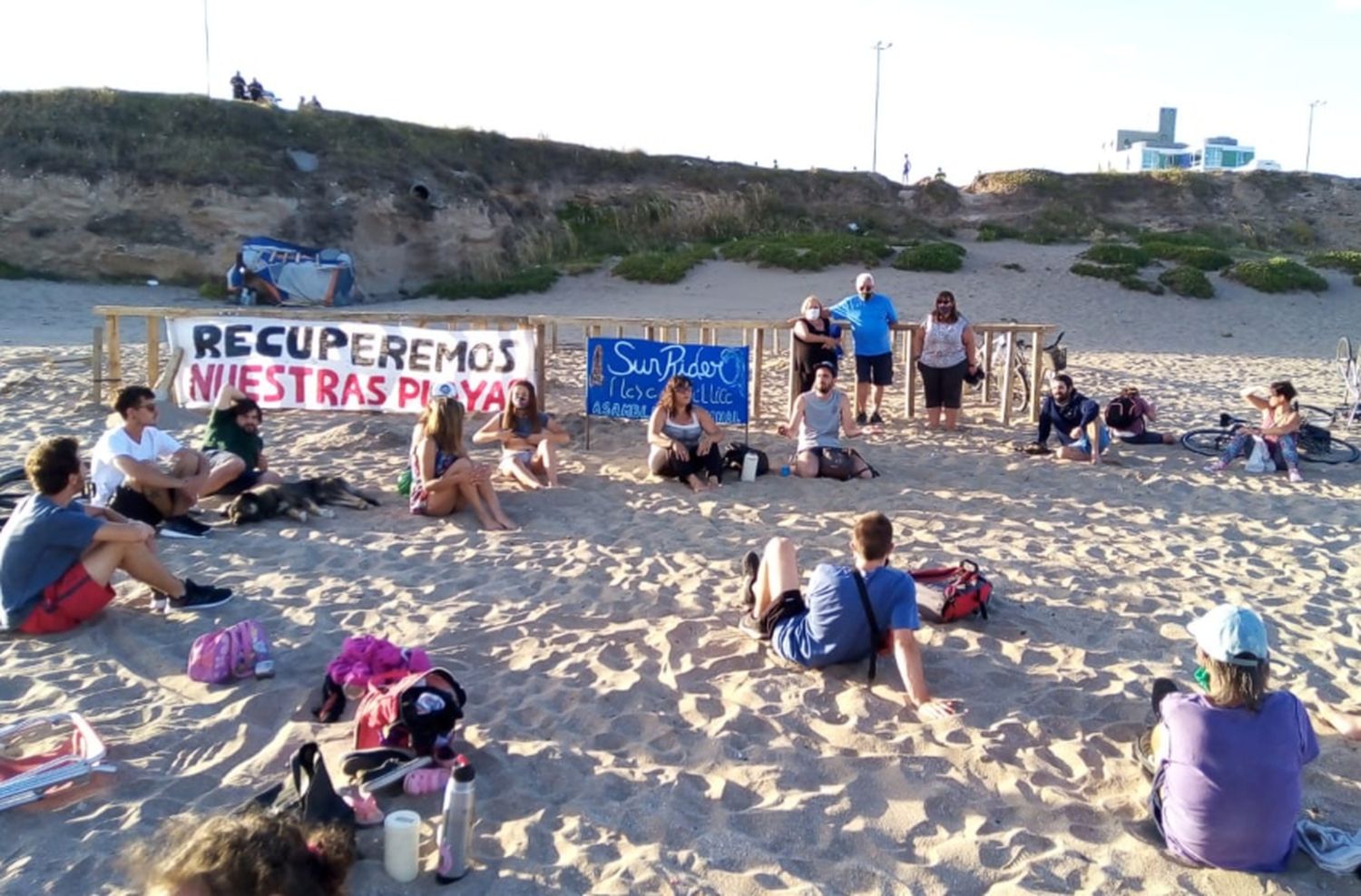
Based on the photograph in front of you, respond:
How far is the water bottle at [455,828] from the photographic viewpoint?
11.4ft

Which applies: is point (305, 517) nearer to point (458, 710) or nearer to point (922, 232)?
point (458, 710)

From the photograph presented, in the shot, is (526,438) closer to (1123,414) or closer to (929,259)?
(1123,414)

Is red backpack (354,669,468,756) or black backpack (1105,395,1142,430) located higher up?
black backpack (1105,395,1142,430)

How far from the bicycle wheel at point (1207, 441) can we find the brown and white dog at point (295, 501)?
7.46 meters

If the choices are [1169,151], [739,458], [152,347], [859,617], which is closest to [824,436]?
[739,458]

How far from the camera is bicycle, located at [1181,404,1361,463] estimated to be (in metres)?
10.0

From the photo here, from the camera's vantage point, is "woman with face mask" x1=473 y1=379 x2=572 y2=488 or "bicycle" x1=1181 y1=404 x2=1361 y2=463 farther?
"bicycle" x1=1181 y1=404 x2=1361 y2=463

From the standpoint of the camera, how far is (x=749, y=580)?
5.93m

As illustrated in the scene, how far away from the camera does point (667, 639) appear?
5.54 metres

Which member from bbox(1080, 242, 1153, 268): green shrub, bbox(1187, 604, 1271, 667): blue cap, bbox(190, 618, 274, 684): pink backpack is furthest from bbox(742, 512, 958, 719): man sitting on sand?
bbox(1080, 242, 1153, 268): green shrub

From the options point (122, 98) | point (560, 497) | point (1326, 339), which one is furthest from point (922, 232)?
point (560, 497)

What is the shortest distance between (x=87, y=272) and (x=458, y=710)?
87.8 ft

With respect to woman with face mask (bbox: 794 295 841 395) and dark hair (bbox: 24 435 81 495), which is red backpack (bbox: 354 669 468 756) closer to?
dark hair (bbox: 24 435 81 495)

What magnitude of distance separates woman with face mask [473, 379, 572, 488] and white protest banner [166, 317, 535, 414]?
1597mm
